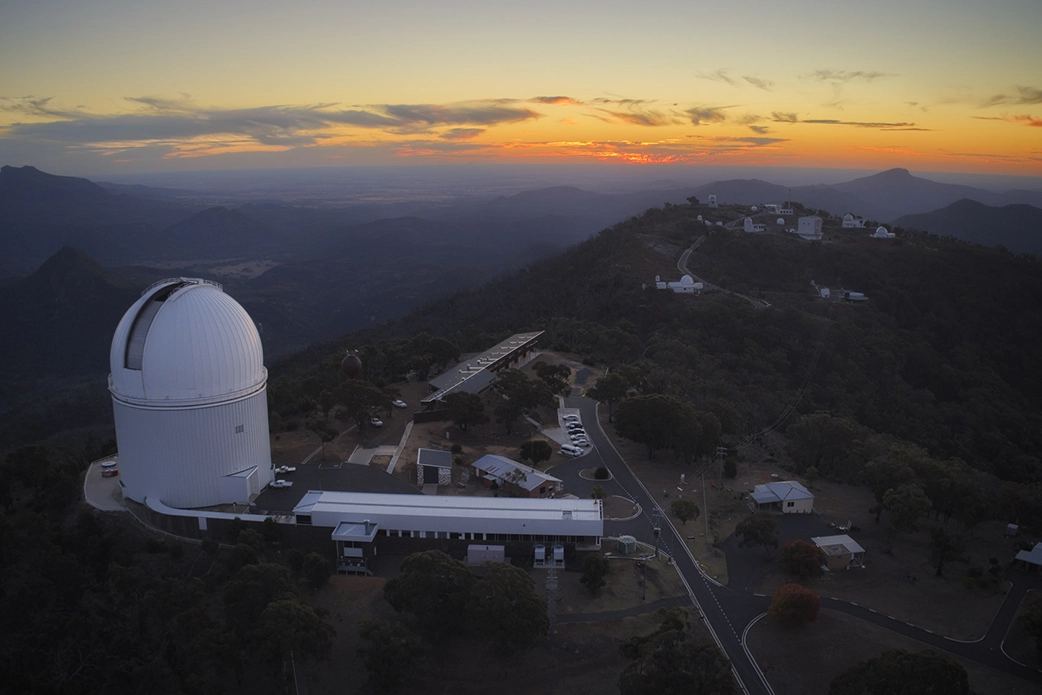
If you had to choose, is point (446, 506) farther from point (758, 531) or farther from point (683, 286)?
point (683, 286)

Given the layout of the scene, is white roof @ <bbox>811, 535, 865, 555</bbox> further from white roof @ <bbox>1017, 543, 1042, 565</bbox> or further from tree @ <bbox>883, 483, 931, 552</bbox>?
white roof @ <bbox>1017, 543, 1042, 565</bbox>

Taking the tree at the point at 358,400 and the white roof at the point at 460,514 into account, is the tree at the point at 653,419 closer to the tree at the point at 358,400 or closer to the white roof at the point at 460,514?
the white roof at the point at 460,514

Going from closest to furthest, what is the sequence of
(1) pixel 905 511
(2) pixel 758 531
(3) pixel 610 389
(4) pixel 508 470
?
(2) pixel 758 531, (1) pixel 905 511, (4) pixel 508 470, (3) pixel 610 389

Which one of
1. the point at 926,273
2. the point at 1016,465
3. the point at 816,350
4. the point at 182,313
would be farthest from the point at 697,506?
the point at 926,273

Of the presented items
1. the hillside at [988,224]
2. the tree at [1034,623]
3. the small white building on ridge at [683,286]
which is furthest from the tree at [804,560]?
the hillside at [988,224]

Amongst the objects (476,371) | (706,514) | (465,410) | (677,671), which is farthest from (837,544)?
(476,371)

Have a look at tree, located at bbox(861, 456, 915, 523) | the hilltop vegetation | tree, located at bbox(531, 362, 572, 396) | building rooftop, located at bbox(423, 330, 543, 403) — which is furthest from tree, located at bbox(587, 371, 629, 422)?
tree, located at bbox(861, 456, 915, 523)

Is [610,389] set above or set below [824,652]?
above
